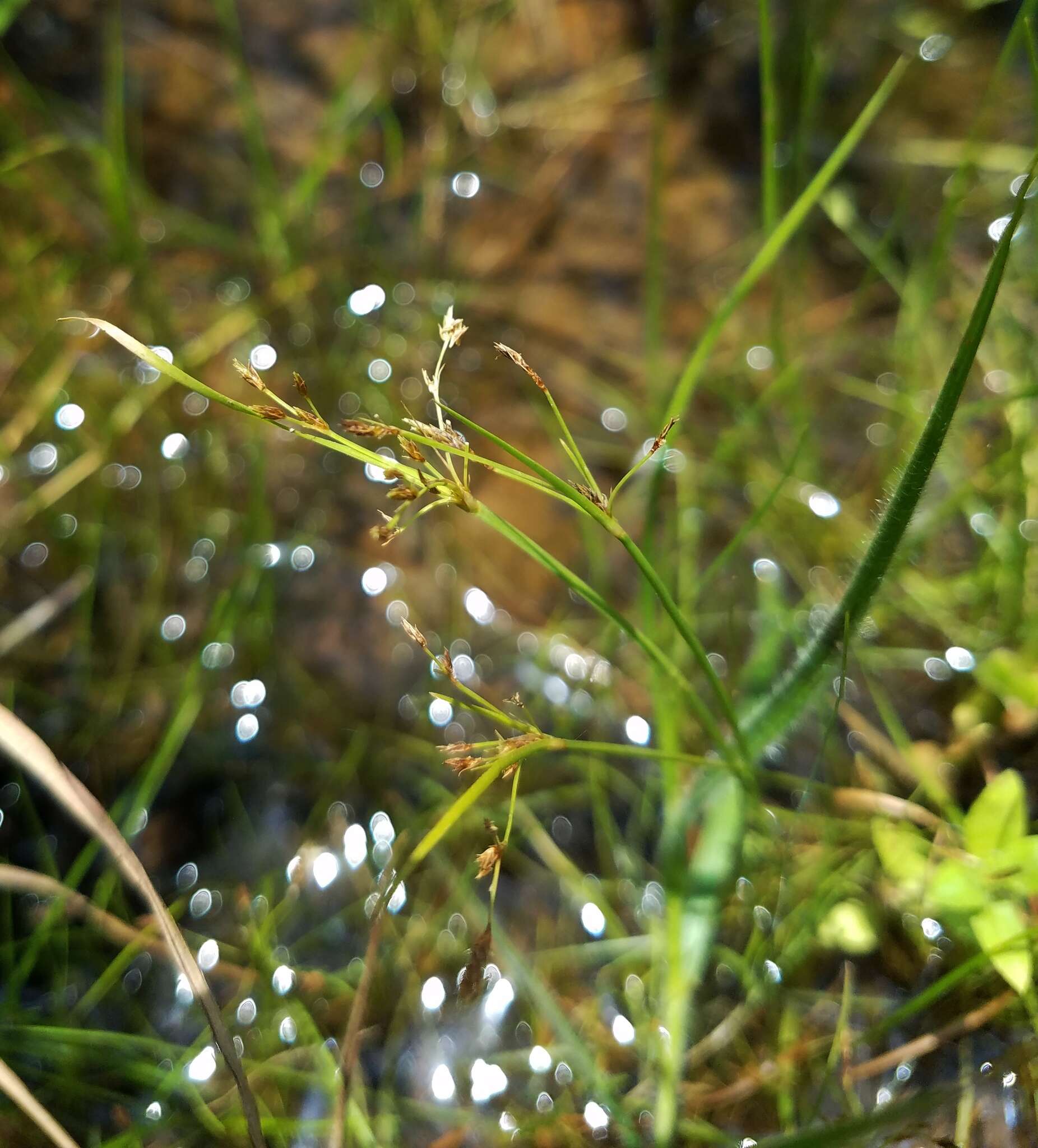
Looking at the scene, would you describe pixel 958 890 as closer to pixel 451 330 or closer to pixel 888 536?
pixel 888 536

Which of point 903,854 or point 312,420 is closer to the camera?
point 312,420

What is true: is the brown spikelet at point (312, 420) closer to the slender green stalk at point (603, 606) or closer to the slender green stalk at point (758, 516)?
the slender green stalk at point (603, 606)

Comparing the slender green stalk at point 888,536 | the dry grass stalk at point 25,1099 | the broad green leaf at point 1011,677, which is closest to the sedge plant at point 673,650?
the slender green stalk at point 888,536

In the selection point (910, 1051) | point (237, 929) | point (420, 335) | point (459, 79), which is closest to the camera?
point (910, 1051)

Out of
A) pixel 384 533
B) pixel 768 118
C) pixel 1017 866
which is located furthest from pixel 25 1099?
pixel 768 118

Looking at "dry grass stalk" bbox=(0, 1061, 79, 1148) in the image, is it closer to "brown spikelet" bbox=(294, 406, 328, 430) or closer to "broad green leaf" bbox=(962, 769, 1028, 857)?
"brown spikelet" bbox=(294, 406, 328, 430)

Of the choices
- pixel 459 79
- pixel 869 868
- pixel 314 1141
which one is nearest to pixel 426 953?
pixel 314 1141

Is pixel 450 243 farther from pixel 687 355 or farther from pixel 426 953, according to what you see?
pixel 426 953
